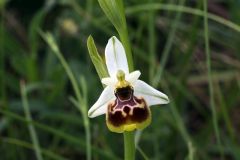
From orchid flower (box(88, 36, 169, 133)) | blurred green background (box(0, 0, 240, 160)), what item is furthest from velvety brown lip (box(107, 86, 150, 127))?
blurred green background (box(0, 0, 240, 160))

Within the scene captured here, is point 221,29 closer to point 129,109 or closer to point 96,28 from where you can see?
point 96,28

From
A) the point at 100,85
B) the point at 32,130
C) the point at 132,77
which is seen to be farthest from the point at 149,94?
the point at 100,85

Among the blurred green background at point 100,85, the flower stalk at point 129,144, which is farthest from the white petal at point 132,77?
the blurred green background at point 100,85

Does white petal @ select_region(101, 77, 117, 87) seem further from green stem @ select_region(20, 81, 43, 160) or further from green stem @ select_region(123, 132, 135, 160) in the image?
green stem @ select_region(20, 81, 43, 160)

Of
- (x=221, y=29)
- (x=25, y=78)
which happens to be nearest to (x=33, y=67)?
(x=25, y=78)

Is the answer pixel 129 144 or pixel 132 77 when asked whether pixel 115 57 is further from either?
pixel 129 144

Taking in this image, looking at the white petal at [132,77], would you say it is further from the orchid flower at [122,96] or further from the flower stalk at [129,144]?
the flower stalk at [129,144]

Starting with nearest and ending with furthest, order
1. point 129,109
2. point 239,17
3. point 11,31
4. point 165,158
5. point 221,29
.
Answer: point 129,109 → point 165,158 → point 239,17 → point 221,29 → point 11,31
